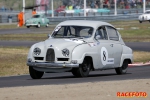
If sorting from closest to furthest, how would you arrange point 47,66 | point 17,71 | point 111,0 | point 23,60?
point 47,66 → point 17,71 → point 23,60 → point 111,0

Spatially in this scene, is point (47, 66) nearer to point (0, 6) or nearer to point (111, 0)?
point (111, 0)

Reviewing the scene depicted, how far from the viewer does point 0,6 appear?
97938 millimetres

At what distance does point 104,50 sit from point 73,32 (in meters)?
1.06

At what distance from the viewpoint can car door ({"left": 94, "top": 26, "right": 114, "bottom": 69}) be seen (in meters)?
16.8

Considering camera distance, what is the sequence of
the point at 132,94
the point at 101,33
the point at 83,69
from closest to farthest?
the point at 132,94, the point at 83,69, the point at 101,33

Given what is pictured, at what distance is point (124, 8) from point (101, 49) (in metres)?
74.8

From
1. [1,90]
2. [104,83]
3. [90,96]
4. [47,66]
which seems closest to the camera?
[90,96]

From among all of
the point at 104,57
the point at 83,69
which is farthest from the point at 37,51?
the point at 104,57

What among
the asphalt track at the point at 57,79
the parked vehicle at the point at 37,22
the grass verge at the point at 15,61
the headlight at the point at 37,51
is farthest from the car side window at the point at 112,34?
the parked vehicle at the point at 37,22

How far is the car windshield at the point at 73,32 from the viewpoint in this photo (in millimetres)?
16812

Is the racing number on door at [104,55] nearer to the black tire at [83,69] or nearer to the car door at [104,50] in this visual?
the car door at [104,50]

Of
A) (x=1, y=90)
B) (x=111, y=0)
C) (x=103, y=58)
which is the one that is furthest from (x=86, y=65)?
(x=111, y=0)

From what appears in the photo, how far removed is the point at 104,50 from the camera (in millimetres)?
16906

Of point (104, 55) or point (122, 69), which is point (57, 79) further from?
point (122, 69)
